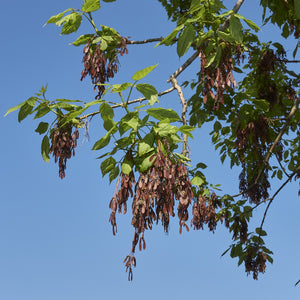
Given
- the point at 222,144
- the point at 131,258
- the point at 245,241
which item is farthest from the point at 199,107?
the point at 131,258

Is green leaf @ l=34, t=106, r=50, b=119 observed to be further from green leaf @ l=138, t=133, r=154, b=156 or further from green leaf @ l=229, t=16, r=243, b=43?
green leaf @ l=229, t=16, r=243, b=43

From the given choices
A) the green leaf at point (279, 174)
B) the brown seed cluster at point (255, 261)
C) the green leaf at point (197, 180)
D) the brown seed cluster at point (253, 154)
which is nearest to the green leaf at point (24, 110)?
the green leaf at point (197, 180)

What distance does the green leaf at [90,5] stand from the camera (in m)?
3.80

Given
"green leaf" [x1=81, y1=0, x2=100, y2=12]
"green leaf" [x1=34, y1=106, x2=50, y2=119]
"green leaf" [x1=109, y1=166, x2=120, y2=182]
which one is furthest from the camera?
"green leaf" [x1=81, y1=0, x2=100, y2=12]

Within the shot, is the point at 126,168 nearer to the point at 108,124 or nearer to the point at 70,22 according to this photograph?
the point at 108,124

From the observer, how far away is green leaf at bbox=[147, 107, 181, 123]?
2889 mm

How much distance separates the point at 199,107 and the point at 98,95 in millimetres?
1517

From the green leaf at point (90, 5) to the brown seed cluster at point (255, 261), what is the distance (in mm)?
3152

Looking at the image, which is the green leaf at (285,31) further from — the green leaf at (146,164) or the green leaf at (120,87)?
the green leaf at (146,164)

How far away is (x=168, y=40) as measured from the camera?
3.21 metres

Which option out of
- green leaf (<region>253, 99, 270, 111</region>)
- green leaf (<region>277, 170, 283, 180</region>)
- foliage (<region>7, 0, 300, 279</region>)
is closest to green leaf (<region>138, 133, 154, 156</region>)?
foliage (<region>7, 0, 300, 279</region>)

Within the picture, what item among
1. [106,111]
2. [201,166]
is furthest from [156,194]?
[201,166]

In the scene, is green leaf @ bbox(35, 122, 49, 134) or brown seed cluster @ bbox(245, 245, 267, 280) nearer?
green leaf @ bbox(35, 122, 49, 134)

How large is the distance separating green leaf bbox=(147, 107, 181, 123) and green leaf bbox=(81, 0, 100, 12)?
4.70 feet
